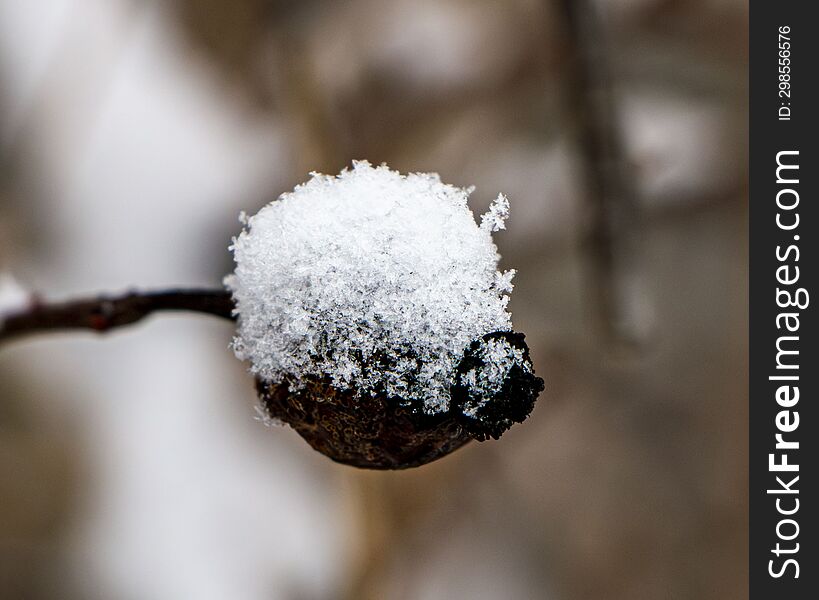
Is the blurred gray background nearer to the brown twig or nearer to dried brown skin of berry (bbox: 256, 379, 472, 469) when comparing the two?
the brown twig

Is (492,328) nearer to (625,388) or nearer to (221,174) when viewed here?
(221,174)

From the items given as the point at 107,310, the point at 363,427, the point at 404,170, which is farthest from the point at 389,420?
the point at 404,170

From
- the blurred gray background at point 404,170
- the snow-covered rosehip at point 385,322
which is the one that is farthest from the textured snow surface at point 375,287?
the blurred gray background at point 404,170

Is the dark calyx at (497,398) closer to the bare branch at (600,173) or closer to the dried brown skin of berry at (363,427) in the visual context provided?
the dried brown skin of berry at (363,427)

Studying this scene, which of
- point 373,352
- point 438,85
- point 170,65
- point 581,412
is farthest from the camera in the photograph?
point 581,412

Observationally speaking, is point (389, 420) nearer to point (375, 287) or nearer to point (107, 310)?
point (375, 287)

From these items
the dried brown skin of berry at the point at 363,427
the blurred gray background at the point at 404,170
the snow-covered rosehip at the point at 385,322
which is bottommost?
the dried brown skin of berry at the point at 363,427

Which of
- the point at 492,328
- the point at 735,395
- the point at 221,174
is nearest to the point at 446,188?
the point at 492,328
